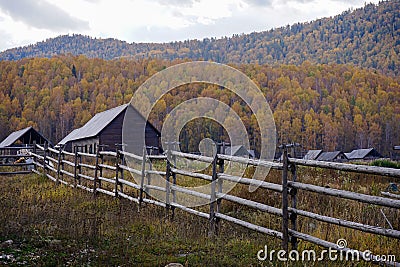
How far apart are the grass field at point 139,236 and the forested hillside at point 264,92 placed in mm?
61254

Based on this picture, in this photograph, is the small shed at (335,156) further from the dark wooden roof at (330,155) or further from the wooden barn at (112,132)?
the wooden barn at (112,132)

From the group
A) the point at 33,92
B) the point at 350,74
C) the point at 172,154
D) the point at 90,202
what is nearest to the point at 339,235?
the point at 172,154

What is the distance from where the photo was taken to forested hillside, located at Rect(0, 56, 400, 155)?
267 ft

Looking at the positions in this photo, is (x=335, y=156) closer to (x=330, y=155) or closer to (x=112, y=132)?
(x=330, y=155)

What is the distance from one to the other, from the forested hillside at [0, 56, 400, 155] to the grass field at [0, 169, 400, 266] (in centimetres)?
6125

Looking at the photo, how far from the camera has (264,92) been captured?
91125 millimetres

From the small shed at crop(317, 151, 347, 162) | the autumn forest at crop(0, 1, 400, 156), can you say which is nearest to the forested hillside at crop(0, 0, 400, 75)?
the autumn forest at crop(0, 1, 400, 156)

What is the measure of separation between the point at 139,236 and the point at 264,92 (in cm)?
8664

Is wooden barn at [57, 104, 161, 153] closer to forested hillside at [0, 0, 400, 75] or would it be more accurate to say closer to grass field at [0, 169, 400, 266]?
grass field at [0, 169, 400, 266]

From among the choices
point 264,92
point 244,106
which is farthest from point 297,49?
point 244,106

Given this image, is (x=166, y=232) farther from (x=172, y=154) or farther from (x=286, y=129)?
(x=286, y=129)

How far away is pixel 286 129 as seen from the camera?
8494 centimetres

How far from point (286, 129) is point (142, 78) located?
3448 cm

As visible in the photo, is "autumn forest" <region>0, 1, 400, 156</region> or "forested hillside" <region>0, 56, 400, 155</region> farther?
"forested hillside" <region>0, 56, 400, 155</region>
